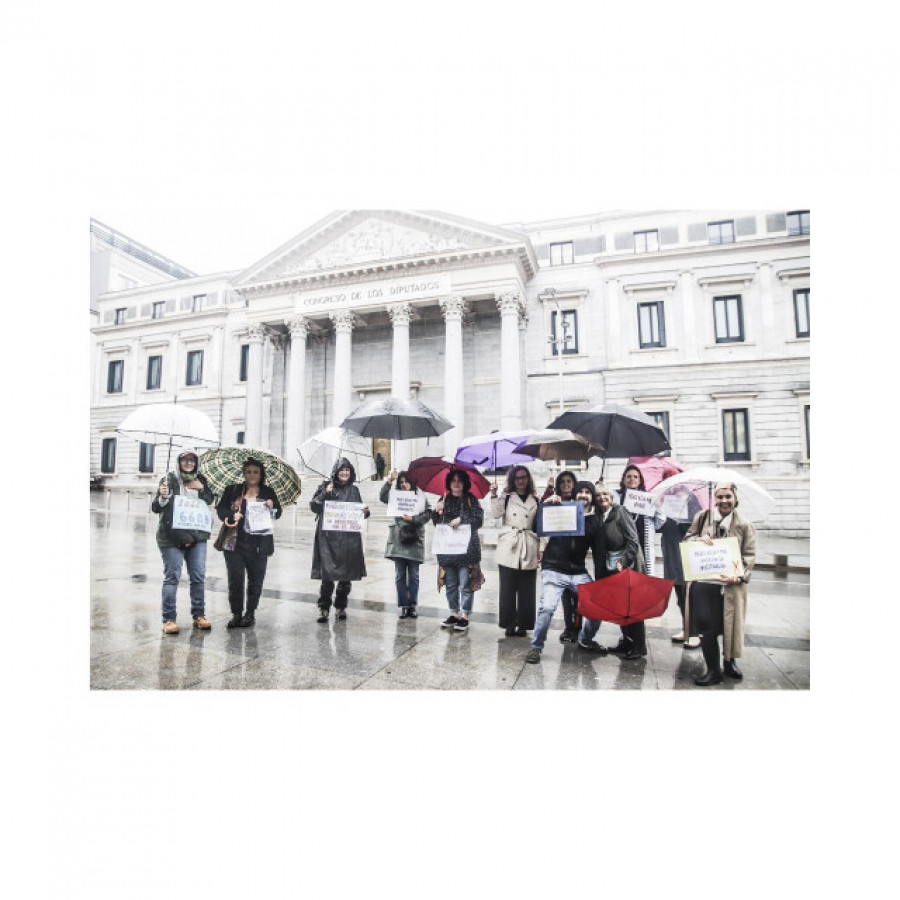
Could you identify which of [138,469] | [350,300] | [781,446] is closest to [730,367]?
[781,446]

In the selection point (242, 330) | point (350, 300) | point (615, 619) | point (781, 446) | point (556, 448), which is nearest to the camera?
→ point (615, 619)

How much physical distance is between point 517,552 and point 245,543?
2.96 m

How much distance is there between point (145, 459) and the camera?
1057 cm

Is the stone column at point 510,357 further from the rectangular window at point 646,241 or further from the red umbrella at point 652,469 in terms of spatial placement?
the red umbrella at point 652,469

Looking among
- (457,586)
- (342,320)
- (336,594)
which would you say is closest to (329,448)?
(336,594)

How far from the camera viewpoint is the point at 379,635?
5566mm

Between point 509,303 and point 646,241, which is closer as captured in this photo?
point 646,241

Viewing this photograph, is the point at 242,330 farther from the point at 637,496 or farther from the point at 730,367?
the point at 637,496

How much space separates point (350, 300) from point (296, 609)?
20.5 metres

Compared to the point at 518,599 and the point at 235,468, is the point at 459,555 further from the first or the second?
the point at 235,468

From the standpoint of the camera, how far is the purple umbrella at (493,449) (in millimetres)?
6230

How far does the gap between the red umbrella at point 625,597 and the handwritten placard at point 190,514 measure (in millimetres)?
3961

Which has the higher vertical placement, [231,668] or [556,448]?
[556,448]

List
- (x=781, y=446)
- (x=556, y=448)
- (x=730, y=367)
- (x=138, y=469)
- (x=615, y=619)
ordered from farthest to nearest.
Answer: (x=138, y=469) → (x=730, y=367) → (x=781, y=446) → (x=556, y=448) → (x=615, y=619)
